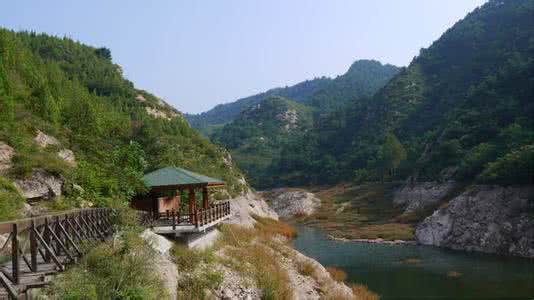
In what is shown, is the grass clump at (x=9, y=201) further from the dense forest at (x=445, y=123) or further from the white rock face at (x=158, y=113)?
the white rock face at (x=158, y=113)

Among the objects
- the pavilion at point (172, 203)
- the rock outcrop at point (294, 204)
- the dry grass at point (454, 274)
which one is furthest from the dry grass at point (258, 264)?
the rock outcrop at point (294, 204)

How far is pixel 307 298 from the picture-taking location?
82.8 feet

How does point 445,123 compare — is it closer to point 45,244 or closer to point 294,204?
point 294,204

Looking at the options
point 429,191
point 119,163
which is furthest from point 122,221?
point 429,191

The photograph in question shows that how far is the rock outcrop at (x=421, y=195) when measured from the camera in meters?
74.6

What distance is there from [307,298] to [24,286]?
1646 cm

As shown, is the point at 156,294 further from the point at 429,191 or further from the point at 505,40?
the point at 505,40

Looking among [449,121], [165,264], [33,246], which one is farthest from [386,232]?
[33,246]

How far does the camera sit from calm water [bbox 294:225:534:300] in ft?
114

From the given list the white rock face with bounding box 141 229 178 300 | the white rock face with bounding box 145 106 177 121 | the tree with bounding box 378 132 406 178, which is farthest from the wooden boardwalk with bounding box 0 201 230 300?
the tree with bounding box 378 132 406 178

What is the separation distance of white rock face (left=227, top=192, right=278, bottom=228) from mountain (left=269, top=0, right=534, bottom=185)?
28980 mm

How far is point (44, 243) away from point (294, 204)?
88029 millimetres

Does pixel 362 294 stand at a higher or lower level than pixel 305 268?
lower

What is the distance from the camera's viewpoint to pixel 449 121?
320 ft
